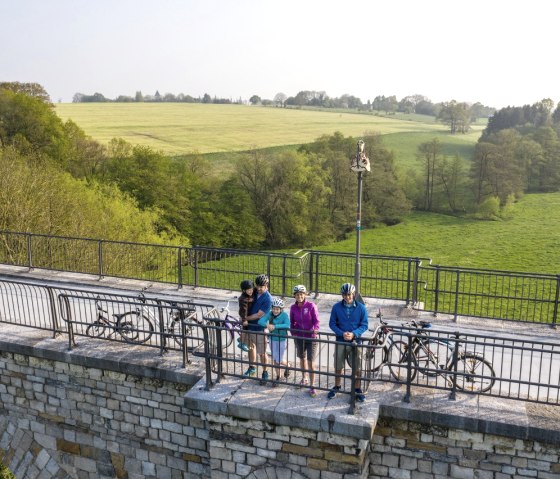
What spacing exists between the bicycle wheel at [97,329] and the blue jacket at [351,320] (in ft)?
14.3

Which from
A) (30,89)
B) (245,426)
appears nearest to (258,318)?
(245,426)

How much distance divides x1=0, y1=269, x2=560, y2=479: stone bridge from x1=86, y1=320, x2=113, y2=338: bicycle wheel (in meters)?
0.23

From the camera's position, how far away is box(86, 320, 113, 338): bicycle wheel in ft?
33.8

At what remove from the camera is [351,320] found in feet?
26.4

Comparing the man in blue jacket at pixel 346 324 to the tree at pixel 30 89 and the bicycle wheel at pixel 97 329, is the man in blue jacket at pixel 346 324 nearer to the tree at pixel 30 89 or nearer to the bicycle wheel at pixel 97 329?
the bicycle wheel at pixel 97 329

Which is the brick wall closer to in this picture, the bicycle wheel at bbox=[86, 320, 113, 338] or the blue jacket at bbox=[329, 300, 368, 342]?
the bicycle wheel at bbox=[86, 320, 113, 338]

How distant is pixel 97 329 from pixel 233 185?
40923 mm

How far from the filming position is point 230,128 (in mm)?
82125

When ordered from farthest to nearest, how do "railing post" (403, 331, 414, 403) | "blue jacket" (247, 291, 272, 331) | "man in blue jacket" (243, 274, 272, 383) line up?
"blue jacket" (247, 291, 272, 331)
"man in blue jacket" (243, 274, 272, 383)
"railing post" (403, 331, 414, 403)

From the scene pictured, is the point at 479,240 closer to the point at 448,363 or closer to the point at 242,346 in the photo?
the point at 448,363

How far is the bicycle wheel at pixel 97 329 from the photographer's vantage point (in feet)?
33.8

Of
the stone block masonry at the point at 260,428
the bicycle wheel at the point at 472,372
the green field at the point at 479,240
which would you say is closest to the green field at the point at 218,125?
the green field at the point at 479,240

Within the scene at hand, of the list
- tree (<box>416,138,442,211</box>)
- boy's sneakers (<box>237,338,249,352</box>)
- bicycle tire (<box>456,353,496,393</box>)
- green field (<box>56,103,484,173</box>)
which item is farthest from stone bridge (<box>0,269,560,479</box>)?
tree (<box>416,138,442,211</box>)

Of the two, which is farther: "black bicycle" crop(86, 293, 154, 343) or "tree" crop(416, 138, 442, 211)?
"tree" crop(416, 138, 442, 211)
